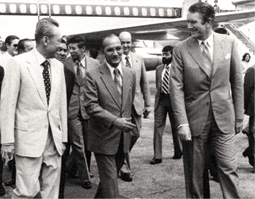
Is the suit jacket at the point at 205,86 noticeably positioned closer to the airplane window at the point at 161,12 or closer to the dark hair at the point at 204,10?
the dark hair at the point at 204,10

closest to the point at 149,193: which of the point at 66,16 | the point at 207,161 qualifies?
the point at 207,161

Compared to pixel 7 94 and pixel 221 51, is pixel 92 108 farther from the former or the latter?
pixel 221 51

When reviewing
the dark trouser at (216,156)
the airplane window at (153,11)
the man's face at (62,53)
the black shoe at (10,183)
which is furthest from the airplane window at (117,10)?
→ the dark trouser at (216,156)

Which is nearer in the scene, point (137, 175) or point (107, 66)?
point (107, 66)

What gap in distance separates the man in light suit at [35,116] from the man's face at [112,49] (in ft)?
1.75

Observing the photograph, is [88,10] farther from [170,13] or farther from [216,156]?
[216,156]

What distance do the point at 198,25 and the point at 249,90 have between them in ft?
8.23

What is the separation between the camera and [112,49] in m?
4.21

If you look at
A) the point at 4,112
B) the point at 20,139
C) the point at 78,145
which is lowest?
the point at 78,145

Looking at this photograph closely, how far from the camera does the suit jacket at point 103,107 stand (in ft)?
13.5

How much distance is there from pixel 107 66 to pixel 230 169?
1.55 m

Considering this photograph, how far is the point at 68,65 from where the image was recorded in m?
5.66

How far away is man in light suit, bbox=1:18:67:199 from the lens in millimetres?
3664

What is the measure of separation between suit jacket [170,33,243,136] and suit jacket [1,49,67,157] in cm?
125
